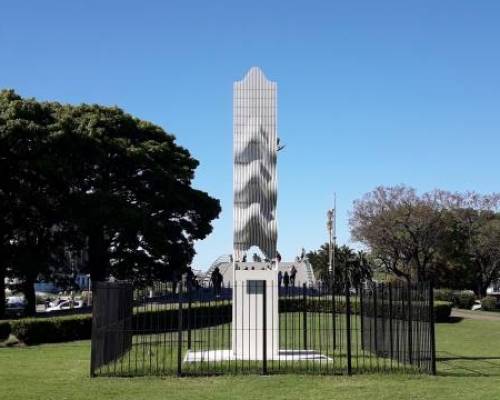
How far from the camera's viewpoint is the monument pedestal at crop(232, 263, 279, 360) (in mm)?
17250

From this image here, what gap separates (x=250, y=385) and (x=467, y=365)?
6.81 m

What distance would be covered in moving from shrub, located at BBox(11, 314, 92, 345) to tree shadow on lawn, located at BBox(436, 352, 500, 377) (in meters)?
14.2

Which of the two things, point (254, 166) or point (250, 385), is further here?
point (254, 166)

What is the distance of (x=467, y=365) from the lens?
670 inches

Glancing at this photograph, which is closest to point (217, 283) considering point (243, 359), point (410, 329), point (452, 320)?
point (243, 359)

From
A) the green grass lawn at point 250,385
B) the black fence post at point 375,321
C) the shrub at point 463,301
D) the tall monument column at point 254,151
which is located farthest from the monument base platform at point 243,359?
the shrub at point 463,301

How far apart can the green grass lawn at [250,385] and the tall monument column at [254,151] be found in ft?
18.7

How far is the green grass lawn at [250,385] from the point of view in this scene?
12.1 meters

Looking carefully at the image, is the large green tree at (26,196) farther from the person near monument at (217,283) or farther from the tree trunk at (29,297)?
the person near monument at (217,283)

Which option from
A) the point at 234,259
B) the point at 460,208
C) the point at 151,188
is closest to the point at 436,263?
the point at 460,208

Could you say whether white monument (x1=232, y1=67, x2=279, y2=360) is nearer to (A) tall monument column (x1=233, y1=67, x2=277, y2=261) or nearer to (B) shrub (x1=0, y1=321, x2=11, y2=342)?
(A) tall monument column (x1=233, y1=67, x2=277, y2=261)

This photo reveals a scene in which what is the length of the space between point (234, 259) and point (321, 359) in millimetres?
3658

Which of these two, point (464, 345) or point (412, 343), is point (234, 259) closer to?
point (412, 343)

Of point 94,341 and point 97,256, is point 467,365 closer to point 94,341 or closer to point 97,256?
point 94,341
